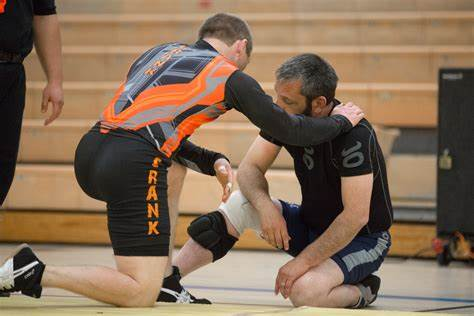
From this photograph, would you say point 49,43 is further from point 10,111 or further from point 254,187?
point 254,187

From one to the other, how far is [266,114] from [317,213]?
0.61 metres

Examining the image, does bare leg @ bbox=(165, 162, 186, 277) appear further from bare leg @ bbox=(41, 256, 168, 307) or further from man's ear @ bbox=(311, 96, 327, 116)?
man's ear @ bbox=(311, 96, 327, 116)

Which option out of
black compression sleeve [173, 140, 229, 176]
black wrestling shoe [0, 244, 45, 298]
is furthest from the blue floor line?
black wrestling shoe [0, 244, 45, 298]

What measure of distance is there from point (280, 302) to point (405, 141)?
109 inches

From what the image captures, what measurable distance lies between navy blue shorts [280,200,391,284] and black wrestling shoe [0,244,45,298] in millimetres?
1022

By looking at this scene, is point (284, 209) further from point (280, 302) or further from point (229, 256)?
point (229, 256)

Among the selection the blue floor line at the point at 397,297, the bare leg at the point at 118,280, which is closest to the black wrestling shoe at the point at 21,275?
the bare leg at the point at 118,280

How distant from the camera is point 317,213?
11.0 ft

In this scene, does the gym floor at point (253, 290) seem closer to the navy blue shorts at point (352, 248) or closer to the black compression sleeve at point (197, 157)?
the navy blue shorts at point (352, 248)

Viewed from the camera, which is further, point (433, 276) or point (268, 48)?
point (268, 48)

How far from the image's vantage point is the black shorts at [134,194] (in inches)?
113

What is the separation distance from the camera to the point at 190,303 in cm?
319

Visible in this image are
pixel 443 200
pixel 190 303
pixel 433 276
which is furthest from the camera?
pixel 443 200

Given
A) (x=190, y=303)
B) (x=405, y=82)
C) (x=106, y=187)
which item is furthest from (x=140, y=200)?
(x=405, y=82)
